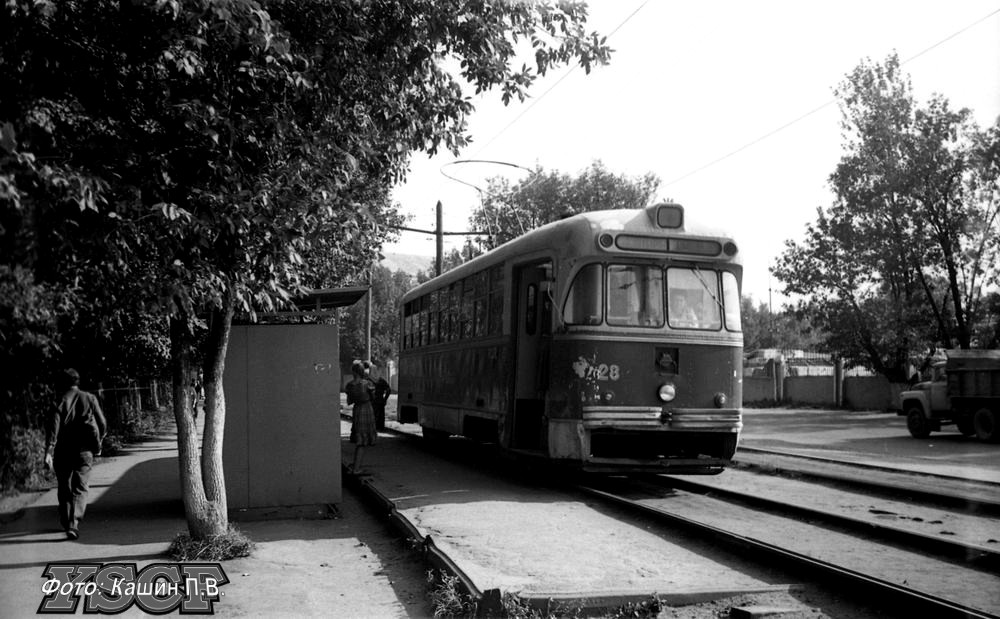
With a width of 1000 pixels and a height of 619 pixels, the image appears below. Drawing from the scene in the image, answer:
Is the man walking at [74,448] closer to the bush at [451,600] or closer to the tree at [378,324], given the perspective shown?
the bush at [451,600]

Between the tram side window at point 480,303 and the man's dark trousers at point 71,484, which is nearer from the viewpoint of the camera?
the man's dark trousers at point 71,484

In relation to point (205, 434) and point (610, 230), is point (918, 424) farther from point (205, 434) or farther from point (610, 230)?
point (205, 434)

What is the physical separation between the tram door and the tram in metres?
0.02

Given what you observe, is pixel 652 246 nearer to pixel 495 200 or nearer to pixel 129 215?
pixel 129 215

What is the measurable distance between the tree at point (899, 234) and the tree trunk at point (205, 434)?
87.0ft

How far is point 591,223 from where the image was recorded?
12039mm

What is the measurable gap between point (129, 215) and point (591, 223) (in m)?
6.26

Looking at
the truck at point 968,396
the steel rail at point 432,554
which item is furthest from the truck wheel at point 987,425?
the steel rail at point 432,554

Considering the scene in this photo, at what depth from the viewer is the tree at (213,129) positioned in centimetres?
687

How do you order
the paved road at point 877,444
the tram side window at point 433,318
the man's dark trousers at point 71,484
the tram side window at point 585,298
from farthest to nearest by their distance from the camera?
the tram side window at point 433,318
the paved road at point 877,444
the tram side window at point 585,298
the man's dark trousers at point 71,484

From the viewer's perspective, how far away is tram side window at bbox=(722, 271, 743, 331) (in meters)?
12.4


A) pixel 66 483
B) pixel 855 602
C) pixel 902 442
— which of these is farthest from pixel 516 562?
pixel 902 442

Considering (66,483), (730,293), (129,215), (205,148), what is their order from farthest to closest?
(730,293) → (66,483) → (205,148) → (129,215)

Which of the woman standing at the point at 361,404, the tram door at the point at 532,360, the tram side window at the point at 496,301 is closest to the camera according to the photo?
the tram door at the point at 532,360
